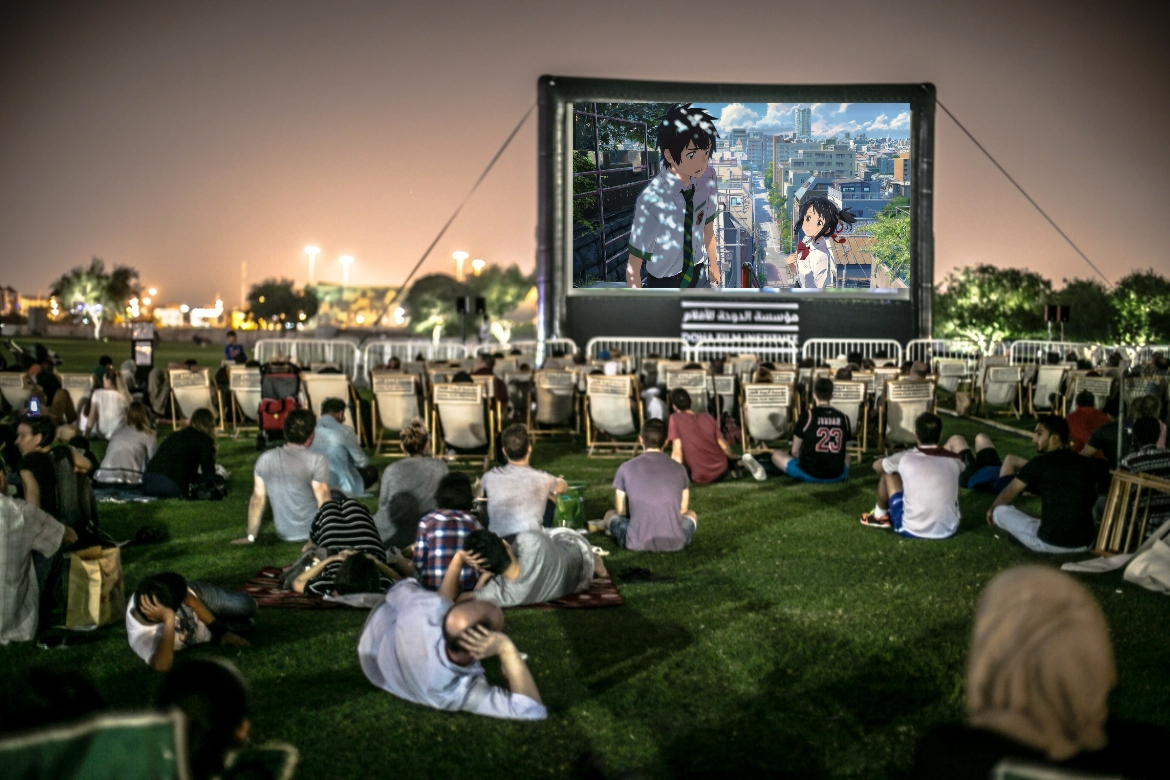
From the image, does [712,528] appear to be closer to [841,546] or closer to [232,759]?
[841,546]

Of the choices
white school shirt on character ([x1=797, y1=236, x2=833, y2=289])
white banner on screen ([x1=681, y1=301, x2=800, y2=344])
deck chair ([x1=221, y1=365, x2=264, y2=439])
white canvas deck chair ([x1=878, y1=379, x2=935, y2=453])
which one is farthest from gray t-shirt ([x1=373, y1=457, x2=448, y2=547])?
white school shirt on character ([x1=797, y1=236, x2=833, y2=289])

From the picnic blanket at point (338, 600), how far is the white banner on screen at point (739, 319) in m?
16.7

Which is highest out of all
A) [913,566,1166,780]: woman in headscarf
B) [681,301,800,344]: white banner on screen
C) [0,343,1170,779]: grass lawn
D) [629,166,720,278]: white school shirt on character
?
[629,166,720,278]: white school shirt on character

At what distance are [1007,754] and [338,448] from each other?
8.18m

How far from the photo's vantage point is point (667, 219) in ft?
73.5

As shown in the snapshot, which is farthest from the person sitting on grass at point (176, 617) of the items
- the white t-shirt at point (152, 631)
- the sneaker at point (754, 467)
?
the sneaker at point (754, 467)

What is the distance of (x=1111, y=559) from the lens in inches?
274

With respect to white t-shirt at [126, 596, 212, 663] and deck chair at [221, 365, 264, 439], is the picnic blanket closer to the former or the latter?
white t-shirt at [126, 596, 212, 663]

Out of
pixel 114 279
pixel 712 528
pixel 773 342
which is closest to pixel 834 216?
pixel 773 342

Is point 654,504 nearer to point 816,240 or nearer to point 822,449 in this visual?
point 822,449

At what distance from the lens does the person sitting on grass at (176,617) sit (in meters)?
4.87

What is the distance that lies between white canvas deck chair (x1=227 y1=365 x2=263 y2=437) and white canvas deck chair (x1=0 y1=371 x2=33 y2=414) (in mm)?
2502

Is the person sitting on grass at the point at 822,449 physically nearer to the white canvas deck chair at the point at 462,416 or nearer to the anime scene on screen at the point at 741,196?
the white canvas deck chair at the point at 462,416

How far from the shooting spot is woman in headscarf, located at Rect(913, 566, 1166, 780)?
2.11m
